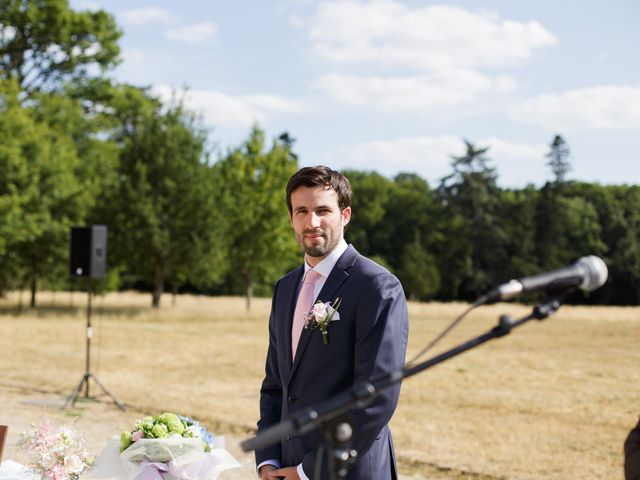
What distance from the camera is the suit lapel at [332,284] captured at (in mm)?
3098

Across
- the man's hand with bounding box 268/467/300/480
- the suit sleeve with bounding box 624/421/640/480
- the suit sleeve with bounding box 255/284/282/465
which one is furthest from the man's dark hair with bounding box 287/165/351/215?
the suit sleeve with bounding box 624/421/640/480

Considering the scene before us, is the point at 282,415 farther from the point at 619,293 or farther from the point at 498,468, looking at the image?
the point at 619,293

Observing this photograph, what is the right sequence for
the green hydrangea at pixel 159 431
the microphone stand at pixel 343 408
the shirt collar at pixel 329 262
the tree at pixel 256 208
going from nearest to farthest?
1. the microphone stand at pixel 343 408
2. the shirt collar at pixel 329 262
3. the green hydrangea at pixel 159 431
4. the tree at pixel 256 208

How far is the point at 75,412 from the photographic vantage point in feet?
34.8

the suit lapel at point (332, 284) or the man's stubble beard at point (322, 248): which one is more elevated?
the man's stubble beard at point (322, 248)

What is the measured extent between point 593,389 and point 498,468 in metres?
6.92

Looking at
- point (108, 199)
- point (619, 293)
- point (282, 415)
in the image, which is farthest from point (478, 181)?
point (282, 415)

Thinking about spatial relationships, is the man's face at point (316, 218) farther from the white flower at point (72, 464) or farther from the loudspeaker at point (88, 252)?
the loudspeaker at point (88, 252)

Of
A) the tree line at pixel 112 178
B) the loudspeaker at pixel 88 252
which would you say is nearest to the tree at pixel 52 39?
the tree line at pixel 112 178

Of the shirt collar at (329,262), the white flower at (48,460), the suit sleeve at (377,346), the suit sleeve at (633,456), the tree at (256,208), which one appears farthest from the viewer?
the tree at (256,208)

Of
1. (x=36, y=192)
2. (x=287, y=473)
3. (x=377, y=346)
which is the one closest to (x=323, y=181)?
(x=377, y=346)

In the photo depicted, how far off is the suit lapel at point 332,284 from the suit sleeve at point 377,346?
0.44 ft

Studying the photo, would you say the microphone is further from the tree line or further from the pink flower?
the tree line

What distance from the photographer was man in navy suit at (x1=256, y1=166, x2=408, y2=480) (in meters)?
2.91
